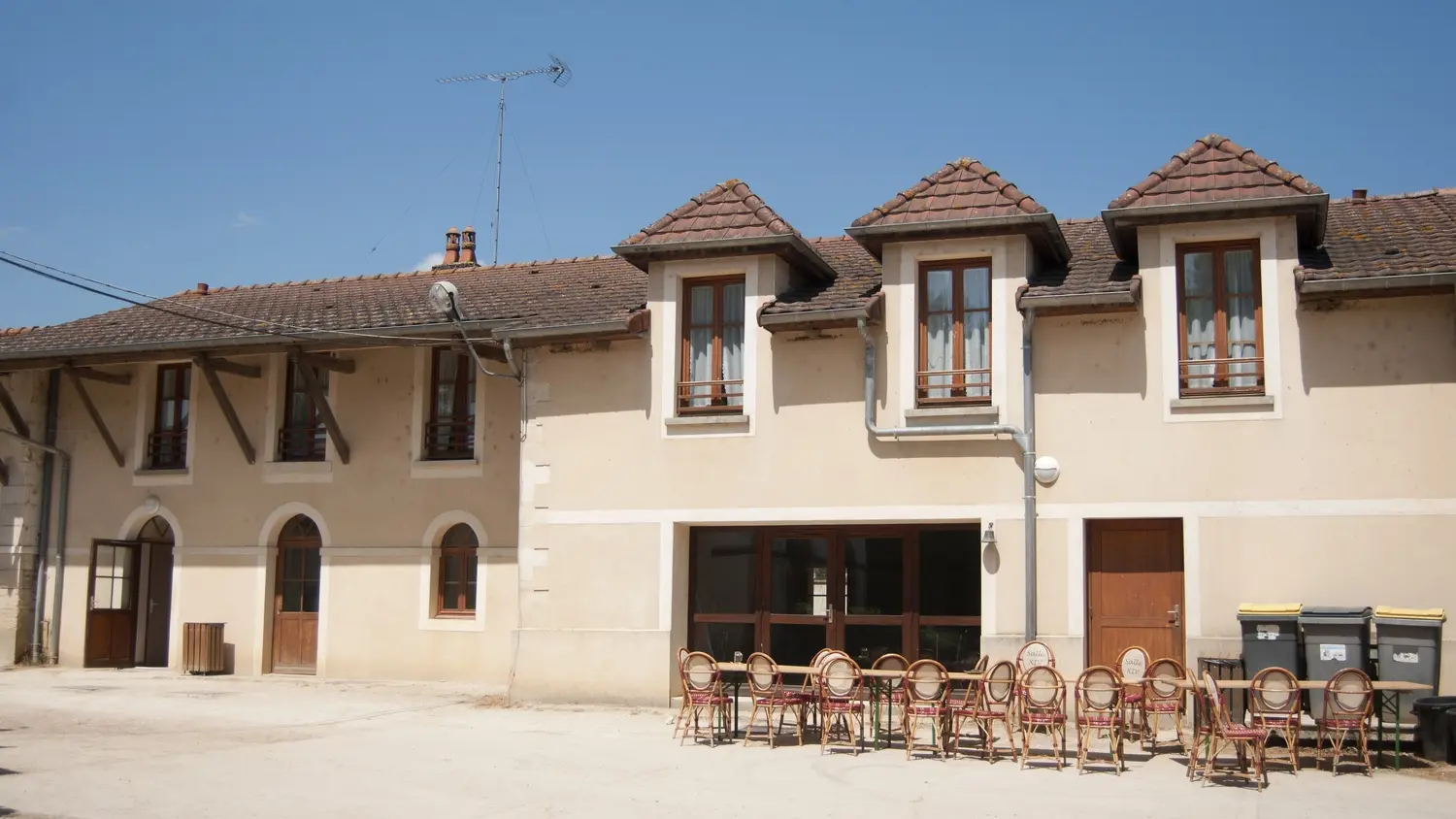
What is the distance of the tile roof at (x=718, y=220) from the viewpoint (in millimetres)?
14844

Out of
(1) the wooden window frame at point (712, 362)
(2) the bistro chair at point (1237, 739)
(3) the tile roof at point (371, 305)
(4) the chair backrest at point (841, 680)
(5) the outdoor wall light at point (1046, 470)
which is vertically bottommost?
(2) the bistro chair at point (1237, 739)

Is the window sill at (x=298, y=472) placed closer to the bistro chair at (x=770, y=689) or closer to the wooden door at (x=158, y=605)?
the wooden door at (x=158, y=605)

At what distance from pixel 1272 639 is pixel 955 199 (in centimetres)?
524

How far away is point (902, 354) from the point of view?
14227 millimetres

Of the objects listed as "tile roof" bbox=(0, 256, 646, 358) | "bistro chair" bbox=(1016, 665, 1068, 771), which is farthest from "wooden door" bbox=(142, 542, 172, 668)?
"bistro chair" bbox=(1016, 665, 1068, 771)

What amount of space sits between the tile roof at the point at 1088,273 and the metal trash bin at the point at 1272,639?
3.26m

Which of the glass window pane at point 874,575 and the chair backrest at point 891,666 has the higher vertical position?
the glass window pane at point 874,575

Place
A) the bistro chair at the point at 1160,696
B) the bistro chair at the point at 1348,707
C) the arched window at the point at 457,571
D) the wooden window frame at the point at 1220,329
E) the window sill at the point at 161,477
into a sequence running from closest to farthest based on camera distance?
the bistro chair at the point at 1348,707 < the bistro chair at the point at 1160,696 < the wooden window frame at the point at 1220,329 < the arched window at the point at 457,571 < the window sill at the point at 161,477

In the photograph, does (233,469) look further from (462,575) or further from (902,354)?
(902,354)

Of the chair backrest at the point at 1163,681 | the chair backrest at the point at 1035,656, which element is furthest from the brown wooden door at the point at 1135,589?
the chair backrest at the point at 1163,681

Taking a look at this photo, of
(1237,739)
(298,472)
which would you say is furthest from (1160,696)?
(298,472)

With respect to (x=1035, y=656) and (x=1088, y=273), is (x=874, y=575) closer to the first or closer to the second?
(x=1035, y=656)

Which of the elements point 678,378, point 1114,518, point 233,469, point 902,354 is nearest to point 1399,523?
point 1114,518

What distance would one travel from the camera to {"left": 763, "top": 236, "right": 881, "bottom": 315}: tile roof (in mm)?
14523
